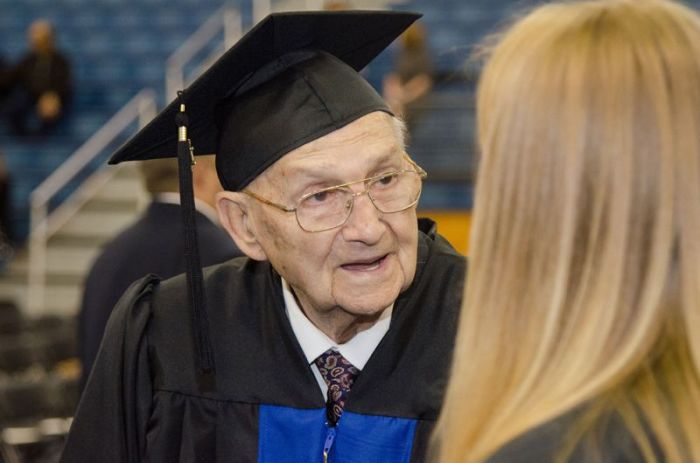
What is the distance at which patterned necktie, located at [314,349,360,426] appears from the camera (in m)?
2.21

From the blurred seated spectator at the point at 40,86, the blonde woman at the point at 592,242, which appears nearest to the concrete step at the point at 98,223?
the blurred seated spectator at the point at 40,86

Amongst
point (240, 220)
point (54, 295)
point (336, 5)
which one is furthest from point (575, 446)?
point (54, 295)

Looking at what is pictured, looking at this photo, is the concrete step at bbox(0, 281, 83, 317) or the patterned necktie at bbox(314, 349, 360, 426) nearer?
the patterned necktie at bbox(314, 349, 360, 426)

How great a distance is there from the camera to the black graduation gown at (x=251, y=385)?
2174mm

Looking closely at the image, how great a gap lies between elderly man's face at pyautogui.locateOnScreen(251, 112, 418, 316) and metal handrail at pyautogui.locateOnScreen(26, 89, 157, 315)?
7.89m

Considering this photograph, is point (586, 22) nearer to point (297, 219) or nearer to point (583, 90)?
point (583, 90)

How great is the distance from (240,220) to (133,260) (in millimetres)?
1297

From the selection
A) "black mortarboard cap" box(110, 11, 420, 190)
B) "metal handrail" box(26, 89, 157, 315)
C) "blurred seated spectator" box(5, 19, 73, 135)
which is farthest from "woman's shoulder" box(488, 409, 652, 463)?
"blurred seated spectator" box(5, 19, 73, 135)

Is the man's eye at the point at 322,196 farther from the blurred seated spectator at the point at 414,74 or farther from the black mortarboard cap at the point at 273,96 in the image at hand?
the blurred seated spectator at the point at 414,74

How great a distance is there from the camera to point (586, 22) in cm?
134

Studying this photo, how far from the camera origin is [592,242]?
1293 millimetres

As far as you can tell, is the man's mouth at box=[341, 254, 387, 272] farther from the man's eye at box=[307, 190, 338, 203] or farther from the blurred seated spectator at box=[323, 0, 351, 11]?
the blurred seated spectator at box=[323, 0, 351, 11]

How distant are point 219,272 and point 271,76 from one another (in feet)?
1.43

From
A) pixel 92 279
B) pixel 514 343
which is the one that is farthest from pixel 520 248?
pixel 92 279
